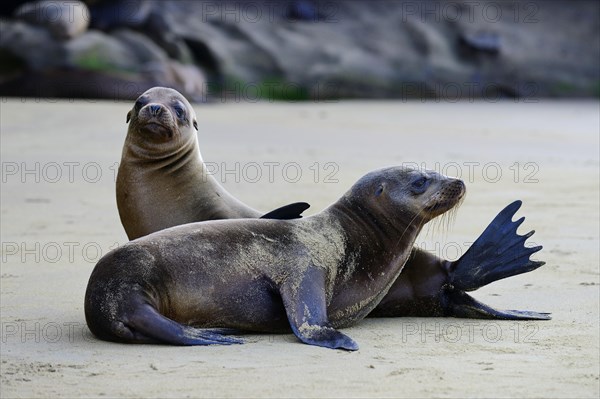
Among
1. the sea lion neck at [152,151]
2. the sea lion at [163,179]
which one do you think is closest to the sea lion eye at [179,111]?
the sea lion at [163,179]

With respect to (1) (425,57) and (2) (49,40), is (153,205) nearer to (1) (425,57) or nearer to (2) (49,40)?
(2) (49,40)

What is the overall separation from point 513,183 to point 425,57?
1067 cm

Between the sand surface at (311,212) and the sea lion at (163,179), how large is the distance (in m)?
0.47

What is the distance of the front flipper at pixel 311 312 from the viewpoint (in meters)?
4.32

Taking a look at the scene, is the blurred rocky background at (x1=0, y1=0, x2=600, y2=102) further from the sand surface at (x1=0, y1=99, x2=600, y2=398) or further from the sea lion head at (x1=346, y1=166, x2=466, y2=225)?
the sea lion head at (x1=346, y1=166, x2=466, y2=225)

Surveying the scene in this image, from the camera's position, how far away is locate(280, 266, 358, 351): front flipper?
4320 mm

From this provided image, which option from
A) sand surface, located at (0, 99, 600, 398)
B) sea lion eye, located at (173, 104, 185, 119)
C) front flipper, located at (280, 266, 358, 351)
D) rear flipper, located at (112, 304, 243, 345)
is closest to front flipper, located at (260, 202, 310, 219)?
front flipper, located at (280, 266, 358, 351)

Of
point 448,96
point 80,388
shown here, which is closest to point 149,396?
point 80,388

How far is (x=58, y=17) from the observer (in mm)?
16047

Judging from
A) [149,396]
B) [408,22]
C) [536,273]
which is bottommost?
[149,396]

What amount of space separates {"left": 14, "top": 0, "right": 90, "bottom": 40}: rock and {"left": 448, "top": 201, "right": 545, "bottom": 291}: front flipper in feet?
38.5

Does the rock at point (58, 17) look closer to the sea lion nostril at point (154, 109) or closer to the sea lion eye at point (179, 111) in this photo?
the sea lion eye at point (179, 111)

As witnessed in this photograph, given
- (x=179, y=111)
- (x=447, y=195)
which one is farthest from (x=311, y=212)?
(x=447, y=195)

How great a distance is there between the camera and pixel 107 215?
7.47 metres
